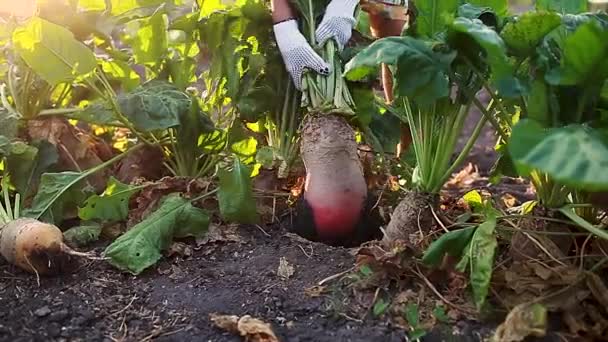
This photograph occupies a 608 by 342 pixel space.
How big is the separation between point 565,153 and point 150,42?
1.14 metres

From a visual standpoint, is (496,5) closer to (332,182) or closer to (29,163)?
(332,182)

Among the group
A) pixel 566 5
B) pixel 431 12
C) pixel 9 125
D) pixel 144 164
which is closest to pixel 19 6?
pixel 9 125

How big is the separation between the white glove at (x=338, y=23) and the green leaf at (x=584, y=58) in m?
0.52

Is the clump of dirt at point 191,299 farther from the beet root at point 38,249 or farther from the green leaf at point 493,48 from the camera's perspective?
the green leaf at point 493,48

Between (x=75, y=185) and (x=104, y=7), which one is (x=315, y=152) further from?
(x=104, y=7)

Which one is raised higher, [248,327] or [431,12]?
[431,12]

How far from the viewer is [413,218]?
1.48 metres

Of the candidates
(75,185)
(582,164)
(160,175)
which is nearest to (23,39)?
(75,185)

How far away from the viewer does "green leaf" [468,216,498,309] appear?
4.12 ft

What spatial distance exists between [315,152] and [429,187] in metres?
0.26

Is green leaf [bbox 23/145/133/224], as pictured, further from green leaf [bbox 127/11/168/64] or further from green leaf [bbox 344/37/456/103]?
green leaf [bbox 344/37/456/103]

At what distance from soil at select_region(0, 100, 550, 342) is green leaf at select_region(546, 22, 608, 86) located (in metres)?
0.42

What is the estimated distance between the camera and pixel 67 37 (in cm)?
170

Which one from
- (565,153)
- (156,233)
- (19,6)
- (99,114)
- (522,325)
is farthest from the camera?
(19,6)
